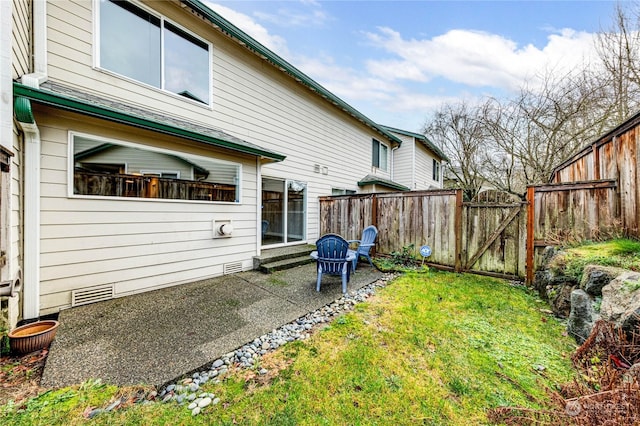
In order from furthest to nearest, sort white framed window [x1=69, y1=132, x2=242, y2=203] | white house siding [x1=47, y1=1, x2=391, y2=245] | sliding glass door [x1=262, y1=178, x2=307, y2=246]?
sliding glass door [x1=262, y1=178, x2=307, y2=246]
white house siding [x1=47, y1=1, x2=391, y2=245]
white framed window [x1=69, y1=132, x2=242, y2=203]

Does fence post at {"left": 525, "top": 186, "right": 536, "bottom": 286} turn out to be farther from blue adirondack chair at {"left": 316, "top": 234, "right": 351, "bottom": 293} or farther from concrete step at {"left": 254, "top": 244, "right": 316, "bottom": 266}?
concrete step at {"left": 254, "top": 244, "right": 316, "bottom": 266}

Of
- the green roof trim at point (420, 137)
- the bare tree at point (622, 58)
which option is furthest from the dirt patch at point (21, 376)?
the bare tree at point (622, 58)

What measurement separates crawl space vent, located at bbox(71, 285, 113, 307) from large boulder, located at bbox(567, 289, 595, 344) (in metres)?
6.50

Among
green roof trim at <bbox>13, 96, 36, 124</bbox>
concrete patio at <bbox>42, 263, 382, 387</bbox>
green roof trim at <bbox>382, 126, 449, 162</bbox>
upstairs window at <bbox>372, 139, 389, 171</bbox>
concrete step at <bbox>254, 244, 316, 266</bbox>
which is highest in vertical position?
green roof trim at <bbox>382, 126, 449, 162</bbox>

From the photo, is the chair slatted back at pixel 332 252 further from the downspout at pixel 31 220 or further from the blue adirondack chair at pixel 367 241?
the downspout at pixel 31 220

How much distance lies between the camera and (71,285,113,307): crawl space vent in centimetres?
358

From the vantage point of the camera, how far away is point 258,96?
6.83 m

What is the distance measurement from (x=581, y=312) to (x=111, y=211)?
264 inches

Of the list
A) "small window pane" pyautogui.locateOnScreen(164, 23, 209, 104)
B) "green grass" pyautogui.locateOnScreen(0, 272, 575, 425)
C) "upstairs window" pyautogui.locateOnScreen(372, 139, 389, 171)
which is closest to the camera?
"green grass" pyautogui.locateOnScreen(0, 272, 575, 425)

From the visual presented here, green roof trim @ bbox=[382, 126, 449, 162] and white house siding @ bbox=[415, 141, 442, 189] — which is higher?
green roof trim @ bbox=[382, 126, 449, 162]

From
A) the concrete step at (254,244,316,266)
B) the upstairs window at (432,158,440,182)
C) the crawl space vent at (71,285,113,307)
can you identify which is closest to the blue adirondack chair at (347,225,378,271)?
the concrete step at (254,244,316,266)

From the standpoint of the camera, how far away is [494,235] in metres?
5.34

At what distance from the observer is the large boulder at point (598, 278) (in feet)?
9.37

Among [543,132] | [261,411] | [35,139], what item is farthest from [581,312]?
[543,132]
